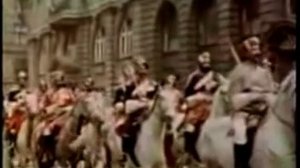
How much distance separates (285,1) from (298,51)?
207 mm

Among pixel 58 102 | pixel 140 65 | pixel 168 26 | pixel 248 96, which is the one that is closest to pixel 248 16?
pixel 248 96

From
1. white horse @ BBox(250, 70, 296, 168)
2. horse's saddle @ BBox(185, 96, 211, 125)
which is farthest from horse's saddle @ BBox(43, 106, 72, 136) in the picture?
white horse @ BBox(250, 70, 296, 168)

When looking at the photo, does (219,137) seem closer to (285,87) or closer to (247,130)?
(247,130)

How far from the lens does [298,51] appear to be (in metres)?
3.51

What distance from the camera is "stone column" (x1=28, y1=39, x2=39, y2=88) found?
15.4ft

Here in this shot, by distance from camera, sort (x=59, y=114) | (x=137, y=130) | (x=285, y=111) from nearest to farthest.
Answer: (x=285, y=111), (x=137, y=130), (x=59, y=114)

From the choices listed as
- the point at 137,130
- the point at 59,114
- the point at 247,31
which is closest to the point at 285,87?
the point at 247,31

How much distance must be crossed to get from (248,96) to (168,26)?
63cm

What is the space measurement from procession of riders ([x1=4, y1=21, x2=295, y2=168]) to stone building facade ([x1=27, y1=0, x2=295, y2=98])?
0.16ft

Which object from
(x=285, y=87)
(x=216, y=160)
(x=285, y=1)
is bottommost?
(x=216, y=160)

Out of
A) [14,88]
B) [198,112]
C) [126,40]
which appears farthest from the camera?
[14,88]

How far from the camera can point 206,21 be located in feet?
12.9

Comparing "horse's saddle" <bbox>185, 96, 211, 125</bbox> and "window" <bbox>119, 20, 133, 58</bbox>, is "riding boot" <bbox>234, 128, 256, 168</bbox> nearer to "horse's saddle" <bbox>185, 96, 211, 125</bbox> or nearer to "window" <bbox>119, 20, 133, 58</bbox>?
"horse's saddle" <bbox>185, 96, 211, 125</bbox>

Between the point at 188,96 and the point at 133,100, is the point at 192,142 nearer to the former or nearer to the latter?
the point at 188,96
